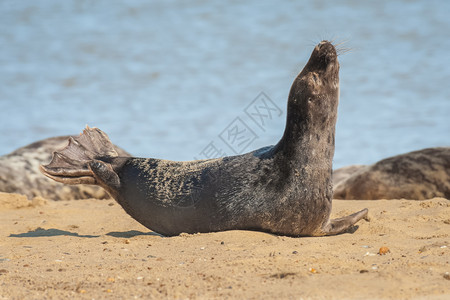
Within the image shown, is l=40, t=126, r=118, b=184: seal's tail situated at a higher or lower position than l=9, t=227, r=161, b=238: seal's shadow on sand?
higher

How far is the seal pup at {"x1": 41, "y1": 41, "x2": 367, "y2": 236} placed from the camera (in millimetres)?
5070

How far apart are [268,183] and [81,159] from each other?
175 centimetres

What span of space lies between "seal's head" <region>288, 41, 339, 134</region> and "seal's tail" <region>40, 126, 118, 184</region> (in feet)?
5.76

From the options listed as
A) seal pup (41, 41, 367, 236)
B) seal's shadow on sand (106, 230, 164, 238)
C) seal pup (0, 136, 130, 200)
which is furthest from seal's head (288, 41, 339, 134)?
seal pup (0, 136, 130, 200)

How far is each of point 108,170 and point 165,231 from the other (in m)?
0.74

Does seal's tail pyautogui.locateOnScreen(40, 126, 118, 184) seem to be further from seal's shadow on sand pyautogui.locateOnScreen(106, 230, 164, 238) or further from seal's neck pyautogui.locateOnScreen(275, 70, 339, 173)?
seal's neck pyautogui.locateOnScreen(275, 70, 339, 173)

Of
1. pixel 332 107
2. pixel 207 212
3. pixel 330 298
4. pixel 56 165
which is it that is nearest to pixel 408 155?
pixel 332 107

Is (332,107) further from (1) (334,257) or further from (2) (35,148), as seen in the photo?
(2) (35,148)

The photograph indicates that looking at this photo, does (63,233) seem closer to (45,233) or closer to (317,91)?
(45,233)

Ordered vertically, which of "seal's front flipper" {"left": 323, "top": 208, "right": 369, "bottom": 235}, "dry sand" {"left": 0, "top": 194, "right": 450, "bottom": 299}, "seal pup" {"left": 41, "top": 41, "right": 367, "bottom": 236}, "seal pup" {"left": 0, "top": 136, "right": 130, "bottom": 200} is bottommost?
"dry sand" {"left": 0, "top": 194, "right": 450, "bottom": 299}

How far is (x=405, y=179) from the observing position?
338 inches

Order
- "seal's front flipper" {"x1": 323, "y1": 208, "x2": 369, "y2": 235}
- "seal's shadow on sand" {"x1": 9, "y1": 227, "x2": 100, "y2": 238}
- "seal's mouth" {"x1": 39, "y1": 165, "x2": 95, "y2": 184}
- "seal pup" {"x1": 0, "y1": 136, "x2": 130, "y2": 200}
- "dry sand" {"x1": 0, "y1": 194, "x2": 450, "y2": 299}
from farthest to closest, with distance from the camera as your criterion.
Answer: "seal pup" {"x1": 0, "y1": 136, "x2": 130, "y2": 200}
"seal's shadow on sand" {"x1": 9, "y1": 227, "x2": 100, "y2": 238}
"seal's mouth" {"x1": 39, "y1": 165, "x2": 95, "y2": 184}
"seal's front flipper" {"x1": 323, "y1": 208, "x2": 369, "y2": 235}
"dry sand" {"x1": 0, "y1": 194, "x2": 450, "y2": 299}

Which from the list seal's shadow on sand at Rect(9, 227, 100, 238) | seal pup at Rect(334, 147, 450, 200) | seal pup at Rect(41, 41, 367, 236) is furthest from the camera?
seal pup at Rect(334, 147, 450, 200)

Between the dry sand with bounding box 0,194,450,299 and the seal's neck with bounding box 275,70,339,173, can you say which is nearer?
the dry sand with bounding box 0,194,450,299
